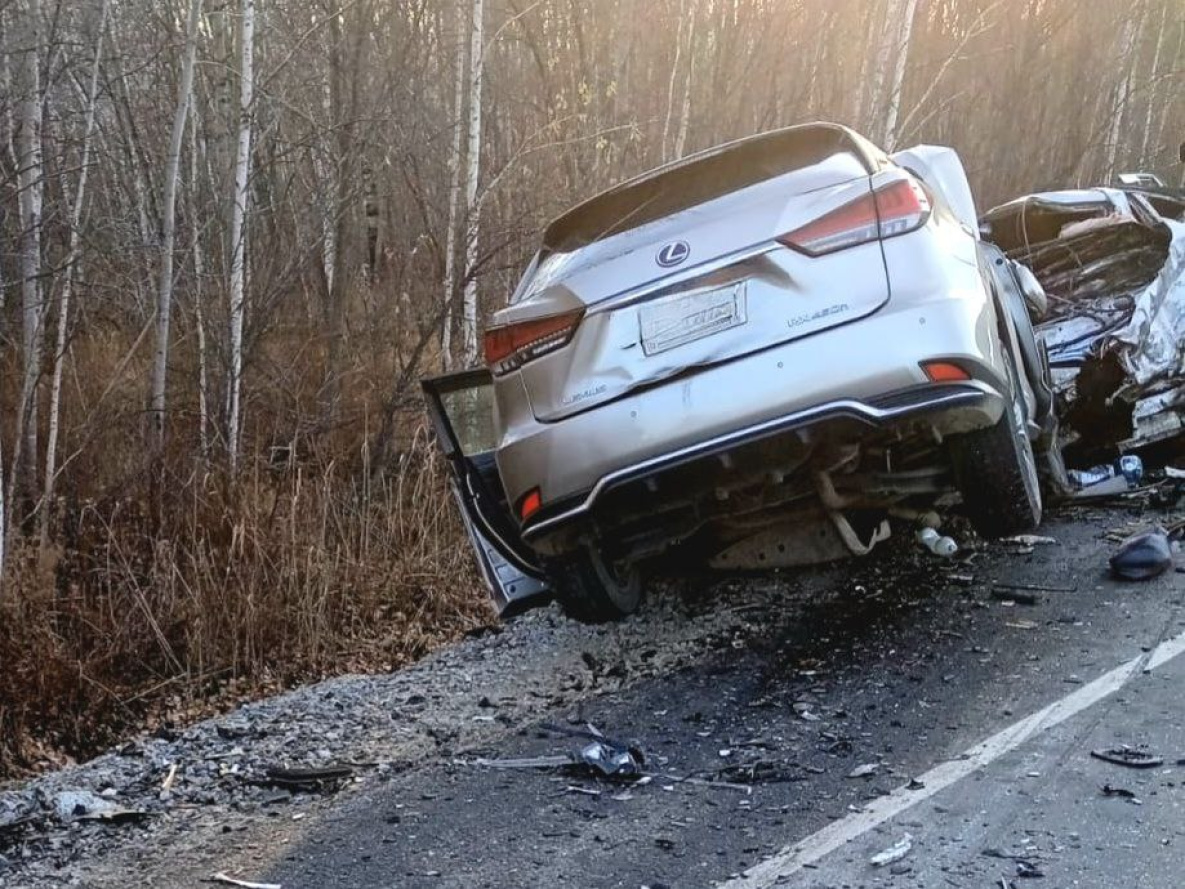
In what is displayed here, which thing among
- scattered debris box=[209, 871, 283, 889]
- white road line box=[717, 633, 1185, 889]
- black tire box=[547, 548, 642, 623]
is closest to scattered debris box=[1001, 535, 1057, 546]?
white road line box=[717, 633, 1185, 889]

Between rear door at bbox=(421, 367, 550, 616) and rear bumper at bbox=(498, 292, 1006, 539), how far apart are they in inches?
33.5

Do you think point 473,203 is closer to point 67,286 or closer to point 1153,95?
point 67,286

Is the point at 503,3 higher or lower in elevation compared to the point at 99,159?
higher

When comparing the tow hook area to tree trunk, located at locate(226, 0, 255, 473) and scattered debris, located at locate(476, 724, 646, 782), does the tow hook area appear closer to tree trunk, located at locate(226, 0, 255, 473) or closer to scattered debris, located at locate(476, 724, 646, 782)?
scattered debris, located at locate(476, 724, 646, 782)

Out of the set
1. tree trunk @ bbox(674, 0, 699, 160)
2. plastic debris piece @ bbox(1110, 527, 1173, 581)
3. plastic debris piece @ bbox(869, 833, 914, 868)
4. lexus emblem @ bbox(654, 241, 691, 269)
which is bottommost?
plastic debris piece @ bbox(869, 833, 914, 868)

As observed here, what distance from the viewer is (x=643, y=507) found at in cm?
405

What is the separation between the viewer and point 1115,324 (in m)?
6.16

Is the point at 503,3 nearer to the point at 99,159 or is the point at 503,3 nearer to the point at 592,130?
the point at 592,130

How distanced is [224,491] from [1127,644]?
4659 mm

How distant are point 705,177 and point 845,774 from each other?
2250 millimetres

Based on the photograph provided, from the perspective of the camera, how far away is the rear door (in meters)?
4.69

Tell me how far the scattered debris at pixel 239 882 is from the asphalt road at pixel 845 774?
38mm

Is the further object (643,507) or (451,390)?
(451,390)

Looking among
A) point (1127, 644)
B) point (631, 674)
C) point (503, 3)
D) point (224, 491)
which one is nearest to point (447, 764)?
point (631, 674)
